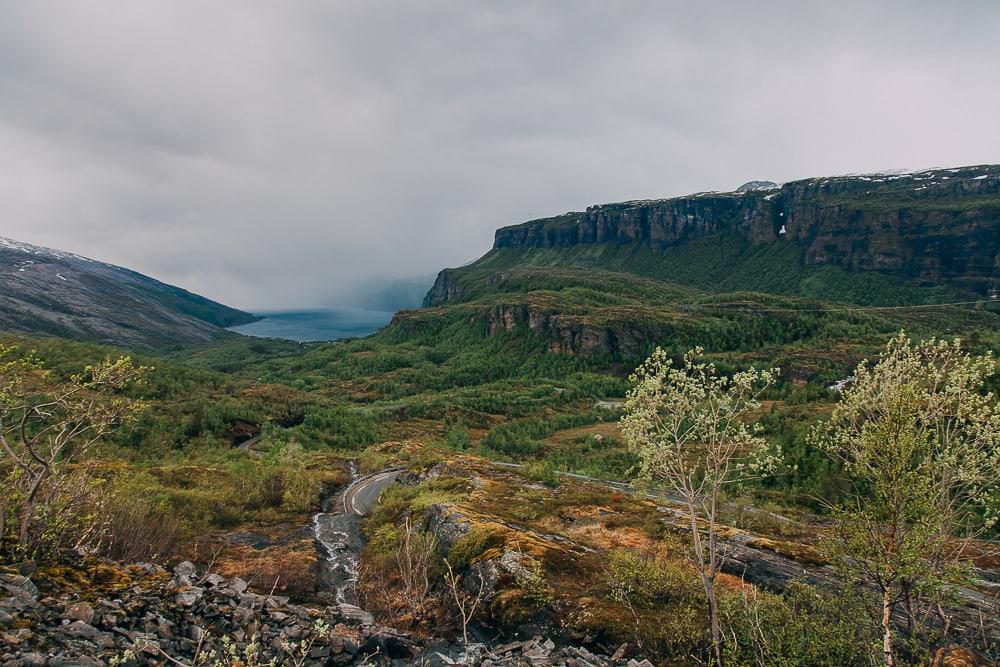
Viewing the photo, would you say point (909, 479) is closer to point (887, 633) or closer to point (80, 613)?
point (887, 633)

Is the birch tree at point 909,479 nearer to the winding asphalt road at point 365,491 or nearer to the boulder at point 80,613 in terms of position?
the boulder at point 80,613

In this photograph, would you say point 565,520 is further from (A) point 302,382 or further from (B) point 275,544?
(A) point 302,382

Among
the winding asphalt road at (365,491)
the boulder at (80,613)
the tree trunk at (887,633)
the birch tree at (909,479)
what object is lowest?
the winding asphalt road at (365,491)

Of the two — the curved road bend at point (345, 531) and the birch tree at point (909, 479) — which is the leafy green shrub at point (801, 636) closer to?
the birch tree at point (909, 479)

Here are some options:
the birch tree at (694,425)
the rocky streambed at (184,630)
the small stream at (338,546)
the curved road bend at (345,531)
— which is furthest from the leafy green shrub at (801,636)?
the curved road bend at (345,531)

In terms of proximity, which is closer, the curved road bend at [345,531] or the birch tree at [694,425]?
the birch tree at [694,425]

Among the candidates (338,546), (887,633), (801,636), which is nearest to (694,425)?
(887,633)

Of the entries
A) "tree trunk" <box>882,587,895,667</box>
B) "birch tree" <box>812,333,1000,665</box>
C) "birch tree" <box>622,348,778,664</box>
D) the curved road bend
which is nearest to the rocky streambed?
"birch tree" <box>622,348,778,664</box>

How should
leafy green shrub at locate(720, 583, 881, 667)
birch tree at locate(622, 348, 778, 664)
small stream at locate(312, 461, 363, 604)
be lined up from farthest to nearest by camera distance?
small stream at locate(312, 461, 363, 604), birch tree at locate(622, 348, 778, 664), leafy green shrub at locate(720, 583, 881, 667)

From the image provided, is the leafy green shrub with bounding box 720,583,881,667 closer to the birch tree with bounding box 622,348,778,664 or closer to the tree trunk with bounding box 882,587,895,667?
the tree trunk with bounding box 882,587,895,667

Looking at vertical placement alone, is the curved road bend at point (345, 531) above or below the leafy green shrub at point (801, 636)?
below

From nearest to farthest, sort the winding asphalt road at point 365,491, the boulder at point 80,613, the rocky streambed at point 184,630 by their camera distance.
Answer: the rocky streambed at point 184,630 < the boulder at point 80,613 < the winding asphalt road at point 365,491

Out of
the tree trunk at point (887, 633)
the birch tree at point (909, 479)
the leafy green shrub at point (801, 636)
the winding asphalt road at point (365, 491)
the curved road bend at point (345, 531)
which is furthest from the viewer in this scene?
the winding asphalt road at point (365, 491)

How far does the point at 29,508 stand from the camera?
49.9 feet
